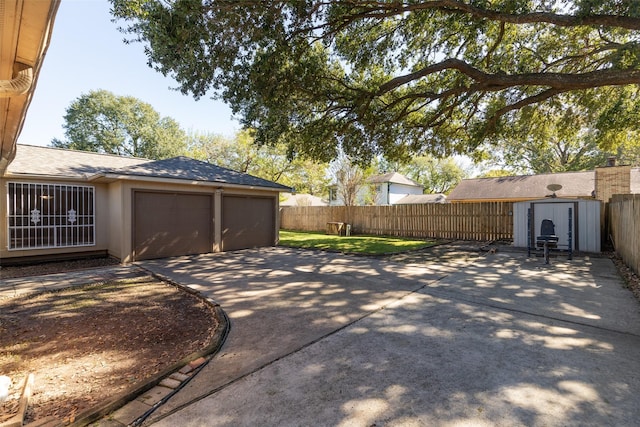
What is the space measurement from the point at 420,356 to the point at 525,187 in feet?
71.7

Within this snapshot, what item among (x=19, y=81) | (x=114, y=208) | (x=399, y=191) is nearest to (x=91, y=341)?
(x=19, y=81)

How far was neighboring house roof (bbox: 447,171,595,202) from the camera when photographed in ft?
61.1

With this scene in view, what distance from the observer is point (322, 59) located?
8.74 meters

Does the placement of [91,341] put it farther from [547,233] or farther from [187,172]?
[547,233]

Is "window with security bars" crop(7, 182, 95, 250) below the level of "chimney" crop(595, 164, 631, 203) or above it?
below

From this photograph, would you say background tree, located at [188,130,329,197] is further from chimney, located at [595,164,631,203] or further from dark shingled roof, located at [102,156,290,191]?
chimney, located at [595,164,631,203]

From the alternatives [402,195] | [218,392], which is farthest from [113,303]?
[402,195]

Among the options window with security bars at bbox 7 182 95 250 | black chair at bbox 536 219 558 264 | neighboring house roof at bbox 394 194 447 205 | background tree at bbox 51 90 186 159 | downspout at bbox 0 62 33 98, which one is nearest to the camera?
downspout at bbox 0 62 33 98

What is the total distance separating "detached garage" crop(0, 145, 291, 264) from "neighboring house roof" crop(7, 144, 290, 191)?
1.1 inches

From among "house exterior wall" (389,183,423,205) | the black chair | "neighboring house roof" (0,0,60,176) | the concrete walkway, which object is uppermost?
"house exterior wall" (389,183,423,205)

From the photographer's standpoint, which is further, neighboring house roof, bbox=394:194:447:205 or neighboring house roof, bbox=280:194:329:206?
neighboring house roof, bbox=394:194:447:205

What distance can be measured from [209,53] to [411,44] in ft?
20.8

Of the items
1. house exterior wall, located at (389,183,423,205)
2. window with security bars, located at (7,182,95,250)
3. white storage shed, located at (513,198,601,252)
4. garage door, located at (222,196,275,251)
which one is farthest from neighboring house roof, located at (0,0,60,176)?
house exterior wall, located at (389,183,423,205)

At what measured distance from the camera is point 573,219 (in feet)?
33.5
